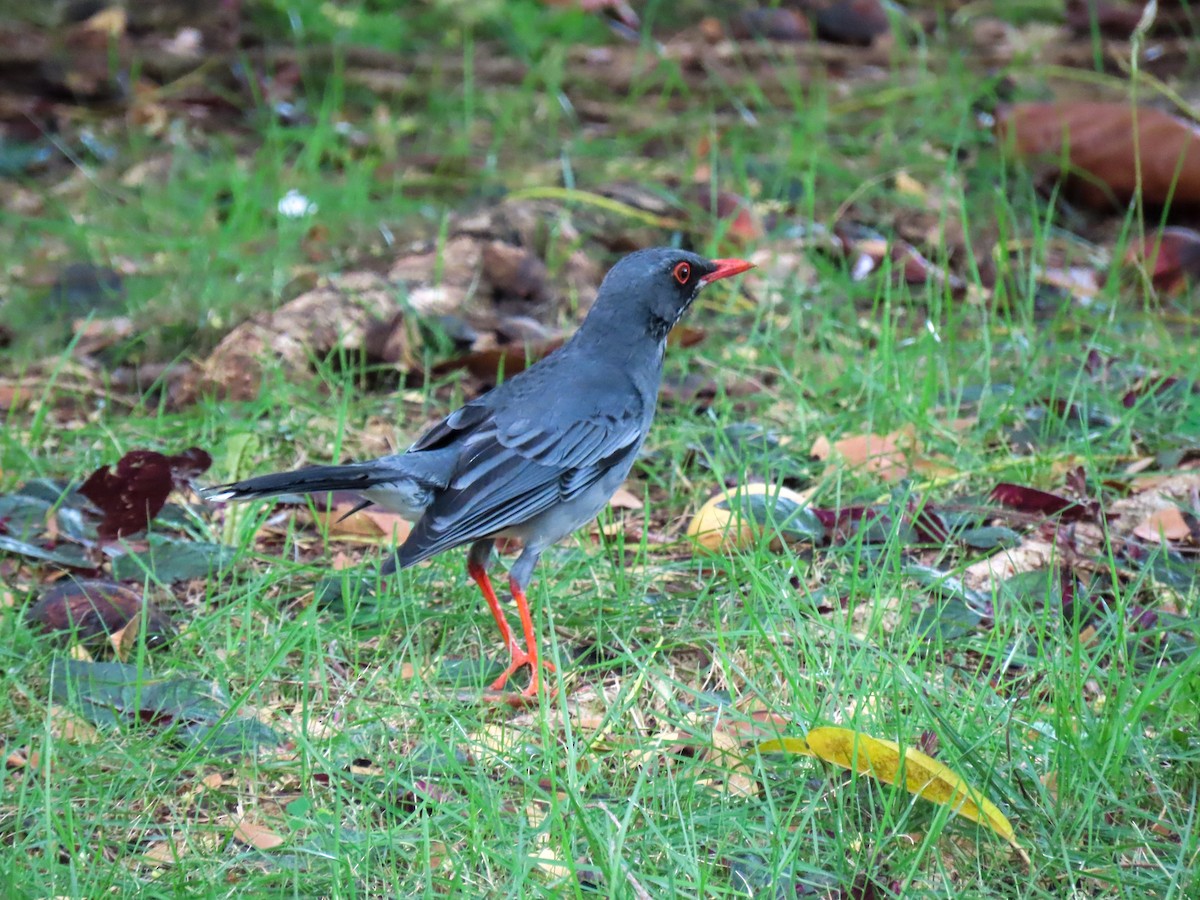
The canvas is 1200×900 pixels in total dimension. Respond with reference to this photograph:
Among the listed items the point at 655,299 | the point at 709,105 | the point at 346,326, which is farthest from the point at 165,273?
the point at 709,105

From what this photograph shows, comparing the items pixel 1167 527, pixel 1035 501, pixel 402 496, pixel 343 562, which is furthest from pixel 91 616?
pixel 1167 527

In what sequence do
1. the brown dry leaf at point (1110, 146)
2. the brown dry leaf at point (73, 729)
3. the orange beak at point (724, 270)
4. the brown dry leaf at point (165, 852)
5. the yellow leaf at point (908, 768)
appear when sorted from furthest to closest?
the brown dry leaf at point (1110, 146)
the orange beak at point (724, 270)
the brown dry leaf at point (73, 729)
the brown dry leaf at point (165, 852)
the yellow leaf at point (908, 768)

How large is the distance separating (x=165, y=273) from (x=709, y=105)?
10.5ft

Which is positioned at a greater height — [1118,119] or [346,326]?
[1118,119]

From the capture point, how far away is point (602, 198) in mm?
6414

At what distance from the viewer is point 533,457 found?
3.94 metres

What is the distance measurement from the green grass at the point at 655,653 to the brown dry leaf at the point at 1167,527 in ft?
0.90

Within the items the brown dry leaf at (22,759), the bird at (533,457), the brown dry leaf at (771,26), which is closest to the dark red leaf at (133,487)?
the bird at (533,457)

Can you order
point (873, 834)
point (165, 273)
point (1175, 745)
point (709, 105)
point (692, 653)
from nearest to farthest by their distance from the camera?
point (873, 834), point (1175, 745), point (692, 653), point (165, 273), point (709, 105)

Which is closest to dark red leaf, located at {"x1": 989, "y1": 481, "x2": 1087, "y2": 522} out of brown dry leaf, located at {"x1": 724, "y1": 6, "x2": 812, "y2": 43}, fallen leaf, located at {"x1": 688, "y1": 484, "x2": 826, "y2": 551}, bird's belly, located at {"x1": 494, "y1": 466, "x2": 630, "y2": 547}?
fallen leaf, located at {"x1": 688, "y1": 484, "x2": 826, "y2": 551}

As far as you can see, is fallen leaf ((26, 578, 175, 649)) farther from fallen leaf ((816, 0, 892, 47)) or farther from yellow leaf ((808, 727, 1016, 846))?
fallen leaf ((816, 0, 892, 47))

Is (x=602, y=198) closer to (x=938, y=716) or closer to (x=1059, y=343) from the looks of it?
(x=1059, y=343)

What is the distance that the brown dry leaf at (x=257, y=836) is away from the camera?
2.98 m

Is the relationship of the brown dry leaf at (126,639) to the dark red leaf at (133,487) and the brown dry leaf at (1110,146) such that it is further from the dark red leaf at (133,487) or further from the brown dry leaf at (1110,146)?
the brown dry leaf at (1110,146)
